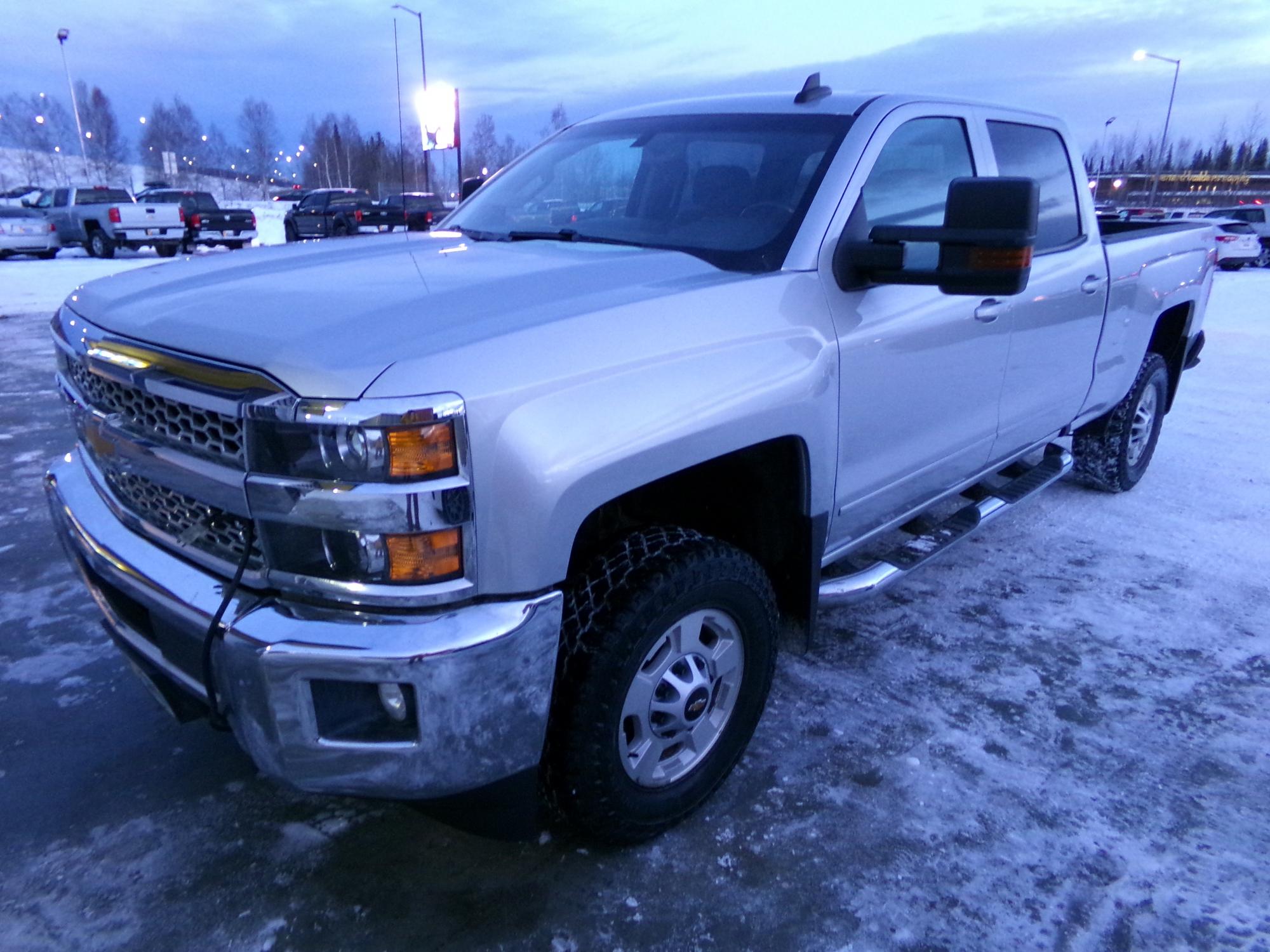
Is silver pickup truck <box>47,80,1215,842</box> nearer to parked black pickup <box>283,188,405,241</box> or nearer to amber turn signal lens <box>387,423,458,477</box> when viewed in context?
amber turn signal lens <box>387,423,458,477</box>

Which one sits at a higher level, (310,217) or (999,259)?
(999,259)

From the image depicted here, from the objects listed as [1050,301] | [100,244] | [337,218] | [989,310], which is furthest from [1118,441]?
[337,218]

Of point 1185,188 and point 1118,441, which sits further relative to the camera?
point 1185,188

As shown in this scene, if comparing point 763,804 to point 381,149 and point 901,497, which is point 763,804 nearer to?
point 901,497

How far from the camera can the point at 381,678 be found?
1.75 meters

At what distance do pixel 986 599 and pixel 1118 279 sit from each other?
1.64m

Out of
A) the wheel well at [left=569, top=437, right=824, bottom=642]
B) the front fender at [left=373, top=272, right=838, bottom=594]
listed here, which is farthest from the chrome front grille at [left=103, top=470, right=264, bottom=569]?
the wheel well at [left=569, top=437, right=824, bottom=642]

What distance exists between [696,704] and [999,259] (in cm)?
132

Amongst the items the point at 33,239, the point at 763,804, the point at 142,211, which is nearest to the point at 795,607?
the point at 763,804

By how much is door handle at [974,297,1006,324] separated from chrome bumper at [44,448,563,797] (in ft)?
6.41

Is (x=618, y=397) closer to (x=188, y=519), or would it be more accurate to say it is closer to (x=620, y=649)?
(x=620, y=649)

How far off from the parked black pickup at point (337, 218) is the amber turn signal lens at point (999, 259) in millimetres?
25171

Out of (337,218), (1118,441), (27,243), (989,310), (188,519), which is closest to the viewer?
(188,519)

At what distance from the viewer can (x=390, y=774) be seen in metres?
1.88
